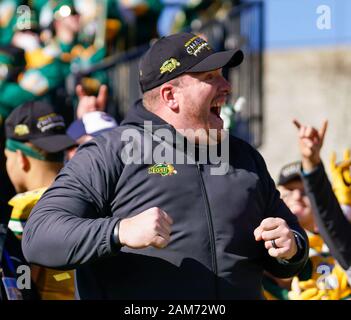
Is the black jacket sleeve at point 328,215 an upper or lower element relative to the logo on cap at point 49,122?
lower

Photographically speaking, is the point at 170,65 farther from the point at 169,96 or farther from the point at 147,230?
the point at 147,230

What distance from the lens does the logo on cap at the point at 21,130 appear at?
507cm

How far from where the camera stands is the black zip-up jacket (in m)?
3.59

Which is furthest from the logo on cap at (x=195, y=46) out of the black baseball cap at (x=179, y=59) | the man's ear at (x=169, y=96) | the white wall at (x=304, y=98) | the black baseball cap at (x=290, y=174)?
the white wall at (x=304, y=98)

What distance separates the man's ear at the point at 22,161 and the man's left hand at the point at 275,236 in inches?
67.8

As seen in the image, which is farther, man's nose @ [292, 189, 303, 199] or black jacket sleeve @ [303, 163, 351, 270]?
man's nose @ [292, 189, 303, 199]

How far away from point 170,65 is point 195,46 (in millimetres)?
146

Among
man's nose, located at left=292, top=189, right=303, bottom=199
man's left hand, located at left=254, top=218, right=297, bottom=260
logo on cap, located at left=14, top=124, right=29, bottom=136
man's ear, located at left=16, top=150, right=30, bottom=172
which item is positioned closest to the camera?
man's left hand, located at left=254, top=218, right=297, bottom=260

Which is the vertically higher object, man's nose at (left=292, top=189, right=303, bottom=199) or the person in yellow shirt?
the person in yellow shirt

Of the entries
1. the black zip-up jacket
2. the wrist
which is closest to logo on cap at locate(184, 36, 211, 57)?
the black zip-up jacket

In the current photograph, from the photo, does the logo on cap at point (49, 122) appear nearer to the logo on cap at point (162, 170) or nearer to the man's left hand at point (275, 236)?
the logo on cap at point (162, 170)

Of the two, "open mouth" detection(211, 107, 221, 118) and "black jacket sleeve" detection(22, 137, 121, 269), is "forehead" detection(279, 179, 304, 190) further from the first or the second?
"black jacket sleeve" detection(22, 137, 121, 269)

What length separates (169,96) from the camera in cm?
393

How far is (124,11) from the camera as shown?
10078mm
